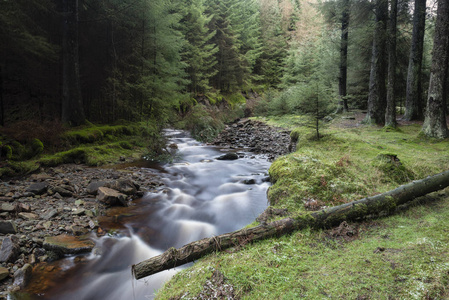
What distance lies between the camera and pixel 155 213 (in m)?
5.71

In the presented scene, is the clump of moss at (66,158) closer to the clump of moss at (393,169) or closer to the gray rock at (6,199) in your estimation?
the gray rock at (6,199)

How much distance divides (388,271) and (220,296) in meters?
1.72

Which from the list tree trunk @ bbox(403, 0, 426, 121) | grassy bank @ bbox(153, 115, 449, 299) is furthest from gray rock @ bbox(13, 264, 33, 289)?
tree trunk @ bbox(403, 0, 426, 121)

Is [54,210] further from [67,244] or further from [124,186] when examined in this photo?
[124,186]

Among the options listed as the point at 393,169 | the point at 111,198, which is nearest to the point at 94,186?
the point at 111,198

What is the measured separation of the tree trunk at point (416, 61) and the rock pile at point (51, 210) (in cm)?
1385

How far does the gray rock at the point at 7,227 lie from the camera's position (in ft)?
12.8

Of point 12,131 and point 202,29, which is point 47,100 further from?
point 202,29

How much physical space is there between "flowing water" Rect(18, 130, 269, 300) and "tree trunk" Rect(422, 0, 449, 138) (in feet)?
19.8

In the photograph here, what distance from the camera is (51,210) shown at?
15.9 ft

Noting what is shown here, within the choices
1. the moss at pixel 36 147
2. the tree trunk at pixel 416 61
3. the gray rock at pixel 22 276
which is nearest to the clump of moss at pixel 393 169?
the gray rock at pixel 22 276

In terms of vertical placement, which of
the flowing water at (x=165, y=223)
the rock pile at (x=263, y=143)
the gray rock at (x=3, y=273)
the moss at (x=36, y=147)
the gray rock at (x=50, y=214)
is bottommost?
the flowing water at (x=165, y=223)

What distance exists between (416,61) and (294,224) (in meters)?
14.3

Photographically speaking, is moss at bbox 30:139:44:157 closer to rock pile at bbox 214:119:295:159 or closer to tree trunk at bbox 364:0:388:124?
rock pile at bbox 214:119:295:159
